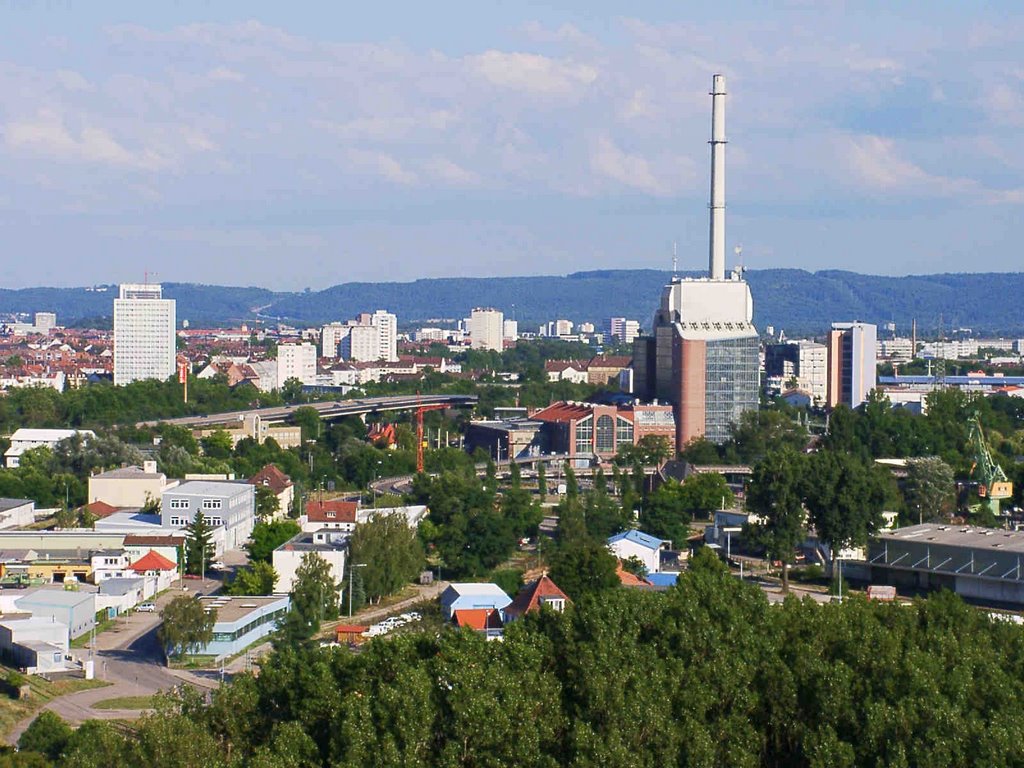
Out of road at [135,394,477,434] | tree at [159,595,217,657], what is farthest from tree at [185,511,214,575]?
road at [135,394,477,434]

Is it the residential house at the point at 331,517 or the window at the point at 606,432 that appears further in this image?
the window at the point at 606,432

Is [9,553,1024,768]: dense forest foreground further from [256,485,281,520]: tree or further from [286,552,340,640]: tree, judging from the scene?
[256,485,281,520]: tree

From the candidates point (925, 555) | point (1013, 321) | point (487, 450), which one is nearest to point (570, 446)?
point (487, 450)

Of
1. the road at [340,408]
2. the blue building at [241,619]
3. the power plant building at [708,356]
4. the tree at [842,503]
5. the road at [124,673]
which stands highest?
the power plant building at [708,356]

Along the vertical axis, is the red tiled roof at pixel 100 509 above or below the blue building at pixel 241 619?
above

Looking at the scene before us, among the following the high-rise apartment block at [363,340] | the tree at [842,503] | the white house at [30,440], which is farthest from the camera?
the high-rise apartment block at [363,340]

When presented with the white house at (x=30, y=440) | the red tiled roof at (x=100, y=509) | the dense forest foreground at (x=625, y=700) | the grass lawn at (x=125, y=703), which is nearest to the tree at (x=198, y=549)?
the red tiled roof at (x=100, y=509)

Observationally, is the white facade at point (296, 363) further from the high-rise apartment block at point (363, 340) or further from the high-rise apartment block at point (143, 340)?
the high-rise apartment block at point (363, 340)

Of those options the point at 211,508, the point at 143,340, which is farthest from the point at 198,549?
the point at 143,340
